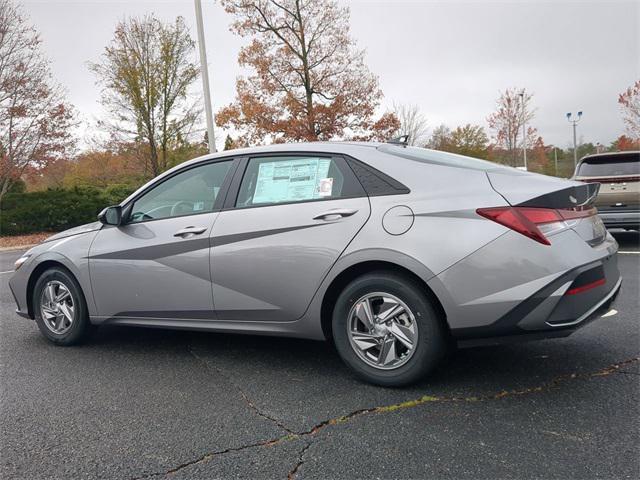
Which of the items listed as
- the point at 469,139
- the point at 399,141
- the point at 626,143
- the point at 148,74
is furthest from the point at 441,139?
the point at 399,141

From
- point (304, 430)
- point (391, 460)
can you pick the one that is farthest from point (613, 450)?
point (304, 430)

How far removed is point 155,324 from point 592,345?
10.9 feet

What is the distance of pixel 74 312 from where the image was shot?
4.34 meters

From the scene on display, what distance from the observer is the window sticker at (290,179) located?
3535 millimetres

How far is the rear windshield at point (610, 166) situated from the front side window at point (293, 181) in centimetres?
697

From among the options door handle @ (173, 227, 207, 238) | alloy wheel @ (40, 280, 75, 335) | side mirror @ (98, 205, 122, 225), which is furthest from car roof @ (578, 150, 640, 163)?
alloy wheel @ (40, 280, 75, 335)

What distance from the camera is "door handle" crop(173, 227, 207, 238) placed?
12.3 feet

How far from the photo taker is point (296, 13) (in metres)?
20.3

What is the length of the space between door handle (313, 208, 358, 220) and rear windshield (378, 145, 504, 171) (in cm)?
52

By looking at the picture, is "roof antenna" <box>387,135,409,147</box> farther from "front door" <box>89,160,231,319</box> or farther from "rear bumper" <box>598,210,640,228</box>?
"rear bumper" <box>598,210,640,228</box>

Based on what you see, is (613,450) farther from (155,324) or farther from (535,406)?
(155,324)

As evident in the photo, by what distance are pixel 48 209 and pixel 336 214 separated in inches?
700

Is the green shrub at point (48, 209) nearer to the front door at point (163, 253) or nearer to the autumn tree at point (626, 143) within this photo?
the front door at point (163, 253)

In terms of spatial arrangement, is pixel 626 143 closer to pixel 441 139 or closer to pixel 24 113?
pixel 441 139
